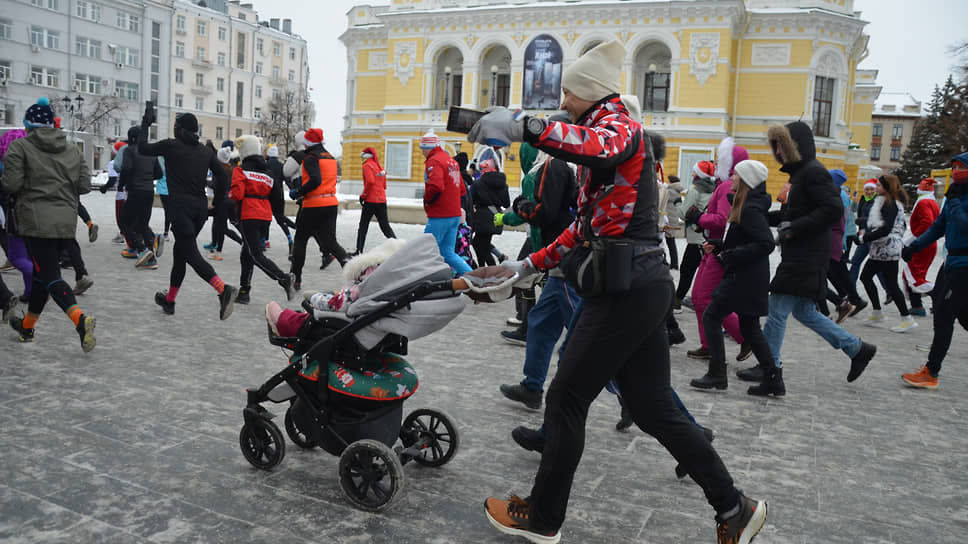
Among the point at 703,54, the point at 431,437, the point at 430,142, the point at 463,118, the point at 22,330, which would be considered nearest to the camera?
the point at 463,118

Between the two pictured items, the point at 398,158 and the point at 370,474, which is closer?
the point at 370,474

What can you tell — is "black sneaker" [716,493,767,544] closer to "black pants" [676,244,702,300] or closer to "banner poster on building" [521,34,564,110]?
"black pants" [676,244,702,300]

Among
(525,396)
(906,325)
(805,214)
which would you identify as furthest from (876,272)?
(525,396)

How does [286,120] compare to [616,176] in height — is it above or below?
above

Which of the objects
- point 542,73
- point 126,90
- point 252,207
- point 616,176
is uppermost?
point 126,90

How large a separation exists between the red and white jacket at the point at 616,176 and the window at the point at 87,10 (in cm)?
7311

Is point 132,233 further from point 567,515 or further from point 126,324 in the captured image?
point 567,515

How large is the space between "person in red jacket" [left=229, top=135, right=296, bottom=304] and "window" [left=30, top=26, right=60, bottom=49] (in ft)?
208

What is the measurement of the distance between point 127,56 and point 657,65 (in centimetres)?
4901

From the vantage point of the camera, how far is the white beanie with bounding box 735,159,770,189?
18.5 ft

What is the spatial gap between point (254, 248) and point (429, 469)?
17.8ft

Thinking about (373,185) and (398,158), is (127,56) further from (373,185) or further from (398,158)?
A: (373,185)

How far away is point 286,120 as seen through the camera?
218 ft

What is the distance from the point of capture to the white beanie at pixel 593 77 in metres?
3.01
